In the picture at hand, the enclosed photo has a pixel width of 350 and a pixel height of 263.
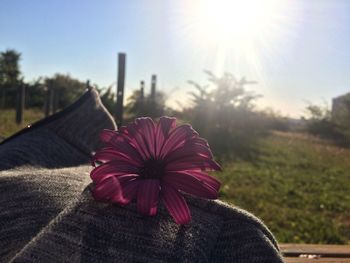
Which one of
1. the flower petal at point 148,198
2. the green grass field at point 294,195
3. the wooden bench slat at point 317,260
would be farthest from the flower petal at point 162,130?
the green grass field at point 294,195

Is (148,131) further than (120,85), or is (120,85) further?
(120,85)

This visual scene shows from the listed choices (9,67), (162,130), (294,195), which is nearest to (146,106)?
(294,195)

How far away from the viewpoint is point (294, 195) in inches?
314

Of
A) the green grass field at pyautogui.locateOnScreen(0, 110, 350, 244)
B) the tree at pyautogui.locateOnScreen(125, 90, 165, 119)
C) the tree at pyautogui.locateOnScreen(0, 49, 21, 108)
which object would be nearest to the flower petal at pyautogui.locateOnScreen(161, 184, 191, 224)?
the green grass field at pyautogui.locateOnScreen(0, 110, 350, 244)

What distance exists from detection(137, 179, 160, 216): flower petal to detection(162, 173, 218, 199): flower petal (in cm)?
4

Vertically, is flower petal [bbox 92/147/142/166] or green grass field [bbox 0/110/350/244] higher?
flower petal [bbox 92/147/142/166]

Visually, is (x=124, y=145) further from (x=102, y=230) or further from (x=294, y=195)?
(x=294, y=195)

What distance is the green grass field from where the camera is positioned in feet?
18.9

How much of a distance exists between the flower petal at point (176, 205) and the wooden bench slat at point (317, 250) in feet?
3.41

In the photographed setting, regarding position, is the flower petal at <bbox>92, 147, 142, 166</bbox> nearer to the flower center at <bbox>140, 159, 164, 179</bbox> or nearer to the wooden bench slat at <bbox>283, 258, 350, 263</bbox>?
the flower center at <bbox>140, 159, 164, 179</bbox>

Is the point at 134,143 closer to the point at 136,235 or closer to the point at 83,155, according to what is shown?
the point at 136,235

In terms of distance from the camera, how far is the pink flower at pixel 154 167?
0.89m

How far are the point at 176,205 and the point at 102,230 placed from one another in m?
0.14

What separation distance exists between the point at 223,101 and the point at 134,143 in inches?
746
